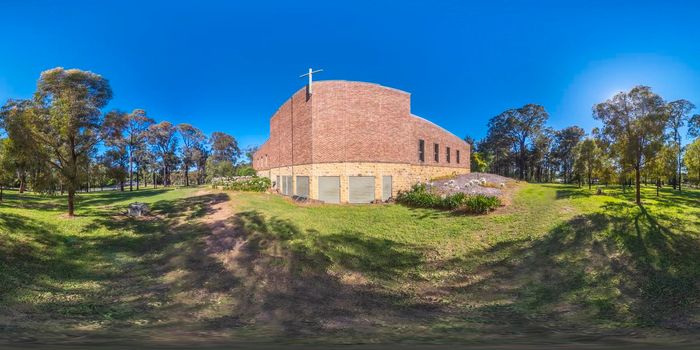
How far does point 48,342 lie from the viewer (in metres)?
4.61

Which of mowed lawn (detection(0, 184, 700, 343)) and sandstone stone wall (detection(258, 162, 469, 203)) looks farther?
sandstone stone wall (detection(258, 162, 469, 203))

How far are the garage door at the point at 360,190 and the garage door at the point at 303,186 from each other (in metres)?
3.72

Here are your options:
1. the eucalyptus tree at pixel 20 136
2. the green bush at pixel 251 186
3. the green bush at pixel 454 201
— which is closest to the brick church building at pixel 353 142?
the green bush at pixel 454 201

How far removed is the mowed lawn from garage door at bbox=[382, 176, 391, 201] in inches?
309

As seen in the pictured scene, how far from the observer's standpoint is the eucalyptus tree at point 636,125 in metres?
17.3

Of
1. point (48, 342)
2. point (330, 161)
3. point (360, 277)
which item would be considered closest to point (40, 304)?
point (48, 342)

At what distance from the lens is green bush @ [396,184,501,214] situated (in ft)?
55.0

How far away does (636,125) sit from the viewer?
17906mm

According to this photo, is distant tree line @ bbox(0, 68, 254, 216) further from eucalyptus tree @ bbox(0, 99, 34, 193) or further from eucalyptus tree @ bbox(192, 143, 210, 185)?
eucalyptus tree @ bbox(192, 143, 210, 185)

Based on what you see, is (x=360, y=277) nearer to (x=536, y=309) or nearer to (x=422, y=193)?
(x=536, y=309)

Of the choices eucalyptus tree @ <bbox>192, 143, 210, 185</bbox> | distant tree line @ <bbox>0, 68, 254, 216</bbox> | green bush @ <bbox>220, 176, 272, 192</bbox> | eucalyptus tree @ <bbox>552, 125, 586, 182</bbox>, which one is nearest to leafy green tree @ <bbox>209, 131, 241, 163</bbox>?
eucalyptus tree @ <bbox>192, 143, 210, 185</bbox>

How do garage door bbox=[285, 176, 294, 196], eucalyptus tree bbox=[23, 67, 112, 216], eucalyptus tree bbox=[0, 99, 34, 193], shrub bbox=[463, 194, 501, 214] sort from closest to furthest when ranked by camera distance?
eucalyptus tree bbox=[0, 99, 34, 193] < eucalyptus tree bbox=[23, 67, 112, 216] < shrub bbox=[463, 194, 501, 214] < garage door bbox=[285, 176, 294, 196]

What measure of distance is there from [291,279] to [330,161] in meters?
15.4

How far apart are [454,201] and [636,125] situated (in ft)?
36.7
